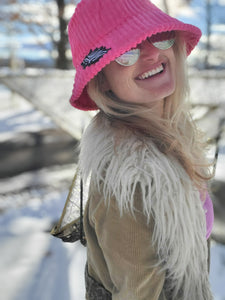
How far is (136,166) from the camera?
794mm

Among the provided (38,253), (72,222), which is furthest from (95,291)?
(38,253)

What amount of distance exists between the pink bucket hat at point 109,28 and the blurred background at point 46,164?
2.13 ft

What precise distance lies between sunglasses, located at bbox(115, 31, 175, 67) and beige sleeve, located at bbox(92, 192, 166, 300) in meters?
0.41

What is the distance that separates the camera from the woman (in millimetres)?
756

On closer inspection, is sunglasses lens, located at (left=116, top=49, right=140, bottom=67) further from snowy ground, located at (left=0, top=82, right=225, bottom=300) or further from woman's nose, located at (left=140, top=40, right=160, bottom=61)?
snowy ground, located at (left=0, top=82, right=225, bottom=300)

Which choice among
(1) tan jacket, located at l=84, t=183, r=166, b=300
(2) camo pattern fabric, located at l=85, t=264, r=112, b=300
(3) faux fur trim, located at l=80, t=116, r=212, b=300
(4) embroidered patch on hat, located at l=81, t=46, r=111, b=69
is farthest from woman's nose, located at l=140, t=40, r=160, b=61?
(2) camo pattern fabric, located at l=85, t=264, r=112, b=300

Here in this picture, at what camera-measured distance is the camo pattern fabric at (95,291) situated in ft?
3.04

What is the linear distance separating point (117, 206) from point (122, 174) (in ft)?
0.29

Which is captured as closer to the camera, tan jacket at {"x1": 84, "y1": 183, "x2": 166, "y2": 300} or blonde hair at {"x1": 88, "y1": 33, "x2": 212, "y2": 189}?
tan jacket at {"x1": 84, "y1": 183, "x2": 166, "y2": 300}

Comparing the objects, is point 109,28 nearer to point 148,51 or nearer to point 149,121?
point 148,51

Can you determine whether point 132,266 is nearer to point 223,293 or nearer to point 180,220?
point 180,220

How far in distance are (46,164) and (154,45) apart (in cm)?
382

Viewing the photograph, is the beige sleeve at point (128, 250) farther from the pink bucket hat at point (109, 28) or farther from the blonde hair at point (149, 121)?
the pink bucket hat at point (109, 28)

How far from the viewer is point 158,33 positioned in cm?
88
